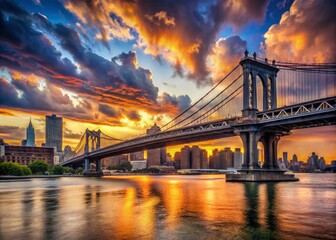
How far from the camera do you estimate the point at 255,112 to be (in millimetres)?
61531

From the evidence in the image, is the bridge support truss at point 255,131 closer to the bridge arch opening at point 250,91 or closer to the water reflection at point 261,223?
the bridge arch opening at point 250,91

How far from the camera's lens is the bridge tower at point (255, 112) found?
2335 inches

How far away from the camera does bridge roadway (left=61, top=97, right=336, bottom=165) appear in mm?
49938

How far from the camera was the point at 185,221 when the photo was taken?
52.3ft

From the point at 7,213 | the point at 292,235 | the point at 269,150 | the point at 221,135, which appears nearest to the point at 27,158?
the point at 221,135

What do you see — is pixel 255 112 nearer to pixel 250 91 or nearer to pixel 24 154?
pixel 250 91

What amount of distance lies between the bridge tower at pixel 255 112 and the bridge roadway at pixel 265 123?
0.77 metres

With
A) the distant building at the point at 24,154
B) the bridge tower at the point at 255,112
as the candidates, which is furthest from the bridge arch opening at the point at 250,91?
the distant building at the point at 24,154

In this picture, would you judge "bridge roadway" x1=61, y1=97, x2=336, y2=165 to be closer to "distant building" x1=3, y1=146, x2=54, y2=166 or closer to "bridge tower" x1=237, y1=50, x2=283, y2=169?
"bridge tower" x1=237, y1=50, x2=283, y2=169

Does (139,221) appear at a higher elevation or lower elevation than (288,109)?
lower

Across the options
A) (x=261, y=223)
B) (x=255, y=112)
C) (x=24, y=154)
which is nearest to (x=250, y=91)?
(x=255, y=112)

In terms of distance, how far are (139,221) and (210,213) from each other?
5058mm

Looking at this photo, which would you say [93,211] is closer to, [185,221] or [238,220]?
[185,221]

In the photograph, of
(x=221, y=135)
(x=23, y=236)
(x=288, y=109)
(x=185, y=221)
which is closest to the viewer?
(x=23, y=236)
